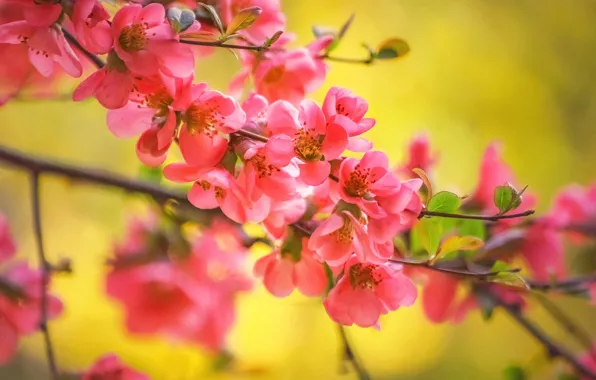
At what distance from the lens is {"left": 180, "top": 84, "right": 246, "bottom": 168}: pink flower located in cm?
35

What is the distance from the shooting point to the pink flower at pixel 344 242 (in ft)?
1.13

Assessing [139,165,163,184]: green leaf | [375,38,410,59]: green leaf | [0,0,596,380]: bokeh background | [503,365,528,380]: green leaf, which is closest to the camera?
[375,38,410,59]: green leaf

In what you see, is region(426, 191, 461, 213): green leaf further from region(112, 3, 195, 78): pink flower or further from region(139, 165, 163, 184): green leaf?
region(139, 165, 163, 184): green leaf

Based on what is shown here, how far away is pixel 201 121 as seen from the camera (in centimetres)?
36

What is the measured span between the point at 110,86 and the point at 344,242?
0.15 m

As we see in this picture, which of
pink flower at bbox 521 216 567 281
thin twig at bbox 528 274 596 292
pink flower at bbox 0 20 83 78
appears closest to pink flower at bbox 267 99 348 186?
pink flower at bbox 0 20 83 78

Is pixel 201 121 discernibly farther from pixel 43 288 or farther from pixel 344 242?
pixel 43 288

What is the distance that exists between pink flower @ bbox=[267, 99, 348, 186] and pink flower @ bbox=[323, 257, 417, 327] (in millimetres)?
62

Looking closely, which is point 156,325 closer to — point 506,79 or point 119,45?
point 119,45

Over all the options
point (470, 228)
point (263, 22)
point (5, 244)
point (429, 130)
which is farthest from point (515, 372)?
Answer: point (429, 130)

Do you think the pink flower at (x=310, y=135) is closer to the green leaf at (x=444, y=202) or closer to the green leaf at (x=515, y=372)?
the green leaf at (x=444, y=202)

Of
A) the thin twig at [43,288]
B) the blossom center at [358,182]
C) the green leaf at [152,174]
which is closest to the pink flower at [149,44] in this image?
the blossom center at [358,182]

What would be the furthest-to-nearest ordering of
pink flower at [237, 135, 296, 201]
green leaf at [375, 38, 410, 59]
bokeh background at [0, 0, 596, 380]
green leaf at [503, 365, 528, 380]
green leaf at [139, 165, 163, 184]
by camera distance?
bokeh background at [0, 0, 596, 380] → green leaf at [139, 165, 163, 184] → green leaf at [503, 365, 528, 380] → green leaf at [375, 38, 410, 59] → pink flower at [237, 135, 296, 201]

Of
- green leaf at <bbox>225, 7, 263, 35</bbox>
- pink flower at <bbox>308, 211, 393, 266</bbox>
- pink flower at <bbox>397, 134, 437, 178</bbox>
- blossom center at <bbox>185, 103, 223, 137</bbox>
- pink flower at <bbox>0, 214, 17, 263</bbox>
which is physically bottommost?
pink flower at <bbox>0, 214, 17, 263</bbox>
